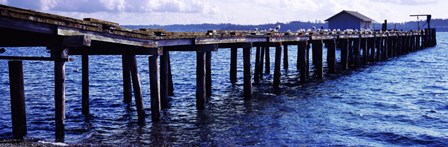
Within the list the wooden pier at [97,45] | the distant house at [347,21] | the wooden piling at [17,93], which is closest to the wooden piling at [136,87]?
the wooden pier at [97,45]

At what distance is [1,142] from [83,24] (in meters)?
3.94

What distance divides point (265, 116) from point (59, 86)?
8821 millimetres

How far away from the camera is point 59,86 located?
12984 millimetres

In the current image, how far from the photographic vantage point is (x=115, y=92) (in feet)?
91.1

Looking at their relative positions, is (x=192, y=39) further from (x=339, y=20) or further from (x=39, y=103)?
(x=339, y=20)

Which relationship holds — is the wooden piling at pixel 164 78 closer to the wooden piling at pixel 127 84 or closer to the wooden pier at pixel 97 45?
the wooden pier at pixel 97 45

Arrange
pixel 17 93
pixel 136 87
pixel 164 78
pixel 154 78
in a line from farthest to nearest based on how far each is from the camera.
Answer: pixel 164 78
pixel 136 87
pixel 154 78
pixel 17 93

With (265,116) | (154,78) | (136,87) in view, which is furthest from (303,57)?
(136,87)

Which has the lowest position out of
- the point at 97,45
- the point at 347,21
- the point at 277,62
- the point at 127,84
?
the point at 127,84

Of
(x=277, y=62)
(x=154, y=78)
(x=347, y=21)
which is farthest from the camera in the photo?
(x=347, y=21)

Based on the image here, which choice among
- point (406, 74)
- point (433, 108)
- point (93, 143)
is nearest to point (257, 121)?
point (93, 143)

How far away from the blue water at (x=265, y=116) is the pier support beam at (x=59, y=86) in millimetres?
1447

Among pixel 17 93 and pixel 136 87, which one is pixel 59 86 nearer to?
pixel 17 93

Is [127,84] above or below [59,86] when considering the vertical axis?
below
